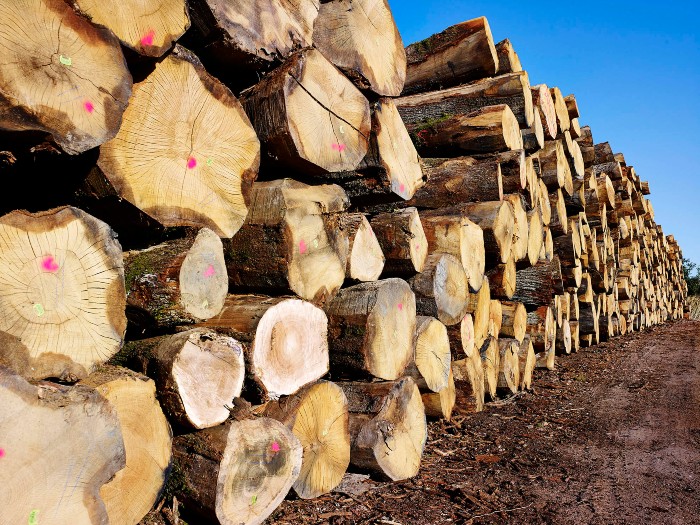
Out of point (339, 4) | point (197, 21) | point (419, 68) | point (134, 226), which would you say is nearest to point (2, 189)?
point (134, 226)

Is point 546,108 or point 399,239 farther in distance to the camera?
point 546,108

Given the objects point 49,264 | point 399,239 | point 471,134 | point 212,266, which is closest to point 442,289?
point 399,239

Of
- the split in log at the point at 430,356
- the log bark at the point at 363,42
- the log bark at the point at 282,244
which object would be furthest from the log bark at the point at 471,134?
the log bark at the point at 282,244

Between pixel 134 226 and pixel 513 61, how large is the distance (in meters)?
4.63

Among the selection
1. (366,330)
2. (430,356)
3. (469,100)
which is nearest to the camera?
(366,330)

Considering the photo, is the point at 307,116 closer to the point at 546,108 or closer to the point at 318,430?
the point at 318,430

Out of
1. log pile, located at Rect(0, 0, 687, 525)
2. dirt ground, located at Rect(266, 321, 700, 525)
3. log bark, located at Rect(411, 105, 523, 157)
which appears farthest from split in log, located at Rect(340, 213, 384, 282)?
log bark, located at Rect(411, 105, 523, 157)

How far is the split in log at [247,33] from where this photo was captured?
214 centimetres

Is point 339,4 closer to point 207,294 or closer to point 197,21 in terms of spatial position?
point 197,21

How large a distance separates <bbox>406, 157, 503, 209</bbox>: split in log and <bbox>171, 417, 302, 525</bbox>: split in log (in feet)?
8.79

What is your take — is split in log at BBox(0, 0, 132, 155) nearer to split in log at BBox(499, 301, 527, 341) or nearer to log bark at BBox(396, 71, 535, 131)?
log bark at BBox(396, 71, 535, 131)

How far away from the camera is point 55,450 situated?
1543 mm

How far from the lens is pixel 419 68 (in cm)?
541

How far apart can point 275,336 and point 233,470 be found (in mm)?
Result: 529
